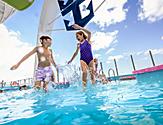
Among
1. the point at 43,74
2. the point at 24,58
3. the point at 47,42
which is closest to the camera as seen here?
the point at 24,58

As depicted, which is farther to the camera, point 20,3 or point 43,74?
point 43,74

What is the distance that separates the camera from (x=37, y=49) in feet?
16.1

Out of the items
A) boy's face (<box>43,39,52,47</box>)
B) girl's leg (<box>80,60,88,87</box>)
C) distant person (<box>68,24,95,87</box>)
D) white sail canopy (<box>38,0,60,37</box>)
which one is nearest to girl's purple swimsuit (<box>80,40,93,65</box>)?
distant person (<box>68,24,95,87</box>)

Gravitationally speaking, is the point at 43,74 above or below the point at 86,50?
below

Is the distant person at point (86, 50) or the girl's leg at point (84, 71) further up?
the distant person at point (86, 50)

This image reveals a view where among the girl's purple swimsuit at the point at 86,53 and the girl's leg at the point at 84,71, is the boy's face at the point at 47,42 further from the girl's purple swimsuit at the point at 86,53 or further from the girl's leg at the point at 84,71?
the girl's leg at the point at 84,71

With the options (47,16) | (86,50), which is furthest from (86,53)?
(47,16)

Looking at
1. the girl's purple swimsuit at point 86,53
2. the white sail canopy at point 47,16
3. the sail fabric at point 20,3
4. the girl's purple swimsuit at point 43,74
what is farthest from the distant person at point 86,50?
the white sail canopy at point 47,16

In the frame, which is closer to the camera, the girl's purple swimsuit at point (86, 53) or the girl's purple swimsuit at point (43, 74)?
the girl's purple swimsuit at point (43, 74)

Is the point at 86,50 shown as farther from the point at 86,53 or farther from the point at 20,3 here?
the point at 20,3

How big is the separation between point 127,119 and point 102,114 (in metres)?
0.27

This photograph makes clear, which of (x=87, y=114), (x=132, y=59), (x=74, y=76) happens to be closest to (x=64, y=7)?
(x=74, y=76)

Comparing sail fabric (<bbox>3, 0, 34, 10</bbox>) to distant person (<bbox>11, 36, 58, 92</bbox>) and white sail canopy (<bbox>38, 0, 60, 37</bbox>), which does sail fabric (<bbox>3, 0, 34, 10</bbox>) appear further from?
white sail canopy (<bbox>38, 0, 60, 37</bbox>)

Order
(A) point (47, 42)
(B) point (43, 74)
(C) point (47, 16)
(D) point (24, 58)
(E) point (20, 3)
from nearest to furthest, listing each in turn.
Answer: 1. (E) point (20, 3)
2. (D) point (24, 58)
3. (B) point (43, 74)
4. (A) point (47, 42)
5. (C) point (47, 16)
